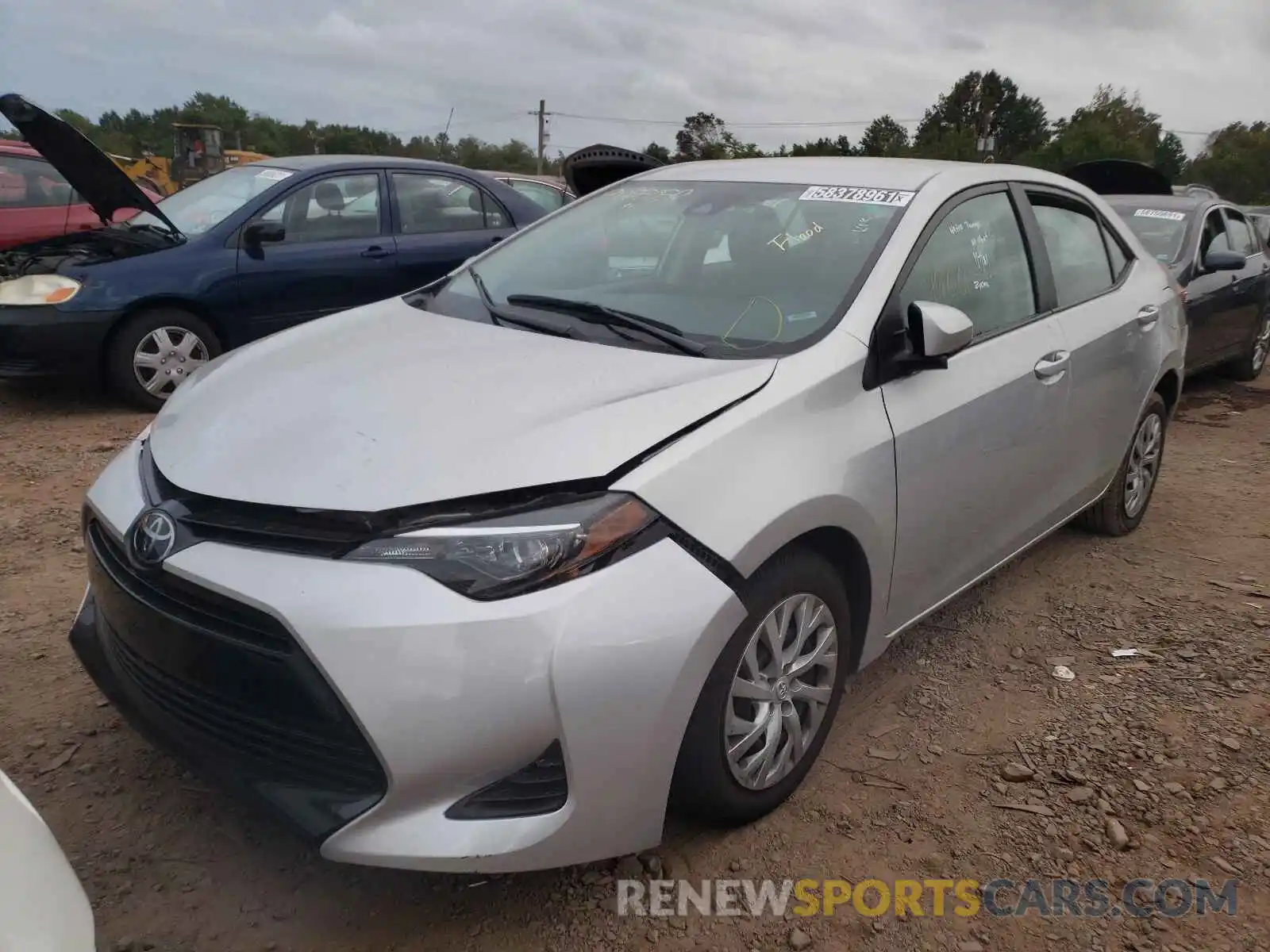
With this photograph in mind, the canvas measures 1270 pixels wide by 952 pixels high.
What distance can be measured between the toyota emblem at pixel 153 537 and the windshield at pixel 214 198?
4.64m

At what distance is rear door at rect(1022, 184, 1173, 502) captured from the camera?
11.8ft

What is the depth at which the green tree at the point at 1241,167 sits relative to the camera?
184 feet

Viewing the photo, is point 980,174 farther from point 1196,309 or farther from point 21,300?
point 21,300

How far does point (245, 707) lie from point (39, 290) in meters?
4.80

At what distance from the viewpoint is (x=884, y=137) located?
51.5 m

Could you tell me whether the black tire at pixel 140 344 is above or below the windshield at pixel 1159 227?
below

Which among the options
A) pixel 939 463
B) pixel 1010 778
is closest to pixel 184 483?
pixel 939 463

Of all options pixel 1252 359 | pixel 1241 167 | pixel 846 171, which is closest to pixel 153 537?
pixel 846 171

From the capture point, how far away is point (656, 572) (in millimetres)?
1958

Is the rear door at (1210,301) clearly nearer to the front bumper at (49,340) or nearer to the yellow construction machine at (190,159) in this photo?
the front bumper at (49,340)

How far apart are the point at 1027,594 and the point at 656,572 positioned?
8.23 feet

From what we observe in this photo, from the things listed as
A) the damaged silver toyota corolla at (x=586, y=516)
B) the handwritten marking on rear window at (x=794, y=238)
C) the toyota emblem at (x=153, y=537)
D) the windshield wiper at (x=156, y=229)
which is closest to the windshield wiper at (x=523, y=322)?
the damaged silver toyota corolla at (x=586, y=516)

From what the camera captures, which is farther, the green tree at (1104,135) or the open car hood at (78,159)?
the green tree at (1104,135)

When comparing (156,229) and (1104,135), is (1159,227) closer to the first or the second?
(156,229)
